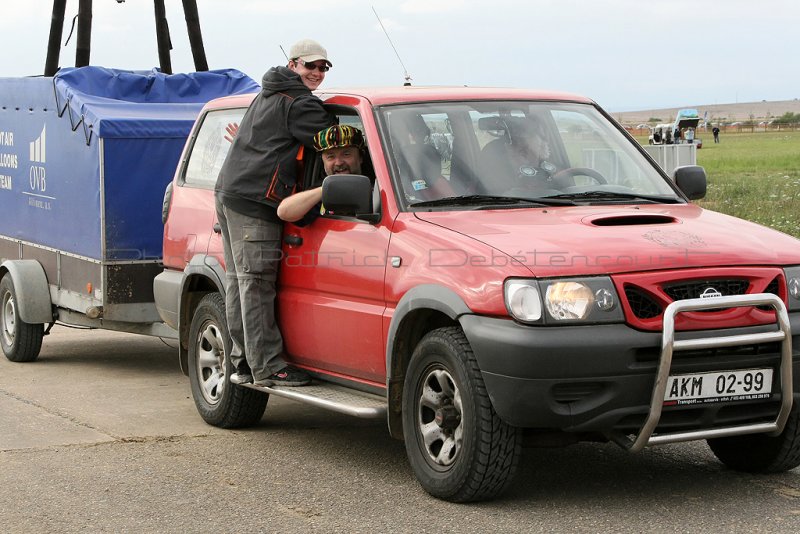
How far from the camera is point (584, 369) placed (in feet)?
17.5

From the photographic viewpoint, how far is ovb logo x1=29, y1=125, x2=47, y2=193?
11148 millimetres

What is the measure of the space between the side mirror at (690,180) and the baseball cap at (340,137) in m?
1.79

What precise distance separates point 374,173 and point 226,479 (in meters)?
1.74

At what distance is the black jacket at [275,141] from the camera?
281 inches

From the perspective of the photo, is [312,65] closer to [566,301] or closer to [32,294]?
[566,301]

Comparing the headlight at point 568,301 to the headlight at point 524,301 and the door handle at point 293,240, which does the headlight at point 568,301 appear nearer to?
the headlight at point 524,301

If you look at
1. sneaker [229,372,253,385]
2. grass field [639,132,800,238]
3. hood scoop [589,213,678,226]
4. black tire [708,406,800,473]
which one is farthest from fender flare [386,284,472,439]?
grass field [639,132,800,238]

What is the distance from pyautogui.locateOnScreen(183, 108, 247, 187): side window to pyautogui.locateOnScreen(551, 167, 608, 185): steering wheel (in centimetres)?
236

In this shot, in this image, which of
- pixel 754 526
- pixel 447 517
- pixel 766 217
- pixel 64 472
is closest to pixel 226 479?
pixel 64 472

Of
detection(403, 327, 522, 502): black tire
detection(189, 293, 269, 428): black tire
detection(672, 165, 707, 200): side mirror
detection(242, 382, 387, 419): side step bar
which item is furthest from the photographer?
detection(189, 293, 269, 428): black tire

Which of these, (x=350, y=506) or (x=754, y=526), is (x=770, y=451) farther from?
(x=350, y=506)

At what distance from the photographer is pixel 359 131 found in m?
6.91

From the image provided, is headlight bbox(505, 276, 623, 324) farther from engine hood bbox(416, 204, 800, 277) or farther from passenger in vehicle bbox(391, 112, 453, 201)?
passenger in vehicle bbox(391, 112, 453, 201)

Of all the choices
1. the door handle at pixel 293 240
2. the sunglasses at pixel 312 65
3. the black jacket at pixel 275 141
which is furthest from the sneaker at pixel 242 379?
the sunglasses at pixel 312 65
